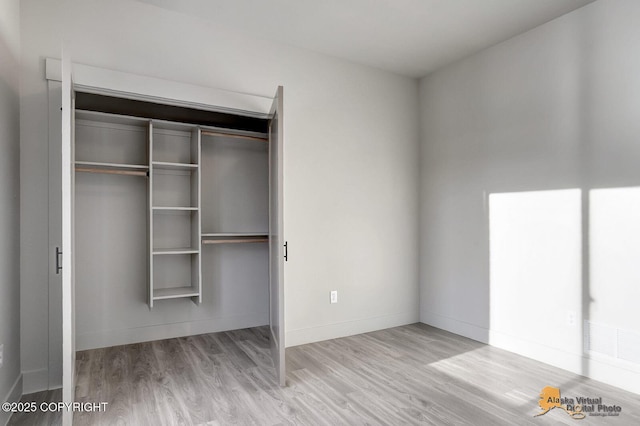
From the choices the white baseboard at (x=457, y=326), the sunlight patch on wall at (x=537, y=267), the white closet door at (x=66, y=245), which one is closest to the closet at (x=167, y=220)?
the white closet door at (x=66, y=245)

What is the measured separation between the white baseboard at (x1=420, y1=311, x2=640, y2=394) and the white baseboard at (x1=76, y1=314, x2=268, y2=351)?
2.00m

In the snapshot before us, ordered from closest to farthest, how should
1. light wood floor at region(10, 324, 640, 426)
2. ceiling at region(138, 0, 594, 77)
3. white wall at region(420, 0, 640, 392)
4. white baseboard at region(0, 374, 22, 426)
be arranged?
white baseboard at region(0, 374, 22, 426) < light wood floor at region(10, 324, 640, 426) < white wall at region(420, 0, 640, 392) < ceiling at region(138, 0, 594, 77)

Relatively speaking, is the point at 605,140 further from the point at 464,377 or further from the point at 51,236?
the point at 51,236

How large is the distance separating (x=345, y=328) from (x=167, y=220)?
6.58 ft

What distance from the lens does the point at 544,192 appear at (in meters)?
3.10

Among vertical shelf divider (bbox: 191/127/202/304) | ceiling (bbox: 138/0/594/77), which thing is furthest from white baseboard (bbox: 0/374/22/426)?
ceiling (bbox: 138/0/594/77)

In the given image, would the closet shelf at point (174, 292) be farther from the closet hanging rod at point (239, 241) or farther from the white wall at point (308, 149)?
the white wall at point (308, 149)

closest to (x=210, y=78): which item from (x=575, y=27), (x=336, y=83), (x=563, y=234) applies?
(x=336, y=83)

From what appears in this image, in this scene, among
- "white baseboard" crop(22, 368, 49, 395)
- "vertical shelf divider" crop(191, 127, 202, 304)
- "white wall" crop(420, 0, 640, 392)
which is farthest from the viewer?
"vertical shelf divider" crop(191, 127, 202, 304)

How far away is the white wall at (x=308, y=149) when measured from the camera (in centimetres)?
256

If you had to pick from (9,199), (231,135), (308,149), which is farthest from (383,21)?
(9,199)

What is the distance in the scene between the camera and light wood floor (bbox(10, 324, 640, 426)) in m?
2.20

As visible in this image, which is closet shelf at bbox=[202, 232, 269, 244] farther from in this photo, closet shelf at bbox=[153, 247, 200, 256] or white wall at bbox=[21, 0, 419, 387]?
white wall at bbox=[21, 0, 419, 387]

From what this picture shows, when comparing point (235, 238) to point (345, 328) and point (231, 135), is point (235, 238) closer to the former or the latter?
point (231, 135)
